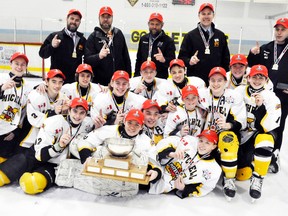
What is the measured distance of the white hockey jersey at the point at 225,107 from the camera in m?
2.60

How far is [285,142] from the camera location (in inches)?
156

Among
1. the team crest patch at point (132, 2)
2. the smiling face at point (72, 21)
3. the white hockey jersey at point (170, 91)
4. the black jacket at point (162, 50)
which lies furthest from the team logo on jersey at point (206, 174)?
the team crest patch at point (132, 2)

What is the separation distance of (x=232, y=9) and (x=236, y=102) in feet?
29.1

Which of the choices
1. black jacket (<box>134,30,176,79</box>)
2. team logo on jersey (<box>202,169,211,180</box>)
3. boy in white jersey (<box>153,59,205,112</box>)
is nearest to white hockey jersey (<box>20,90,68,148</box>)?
boy in white jersey (<box>153,59,205,112</box>)

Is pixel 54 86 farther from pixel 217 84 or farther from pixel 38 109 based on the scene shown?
pixel 217 84

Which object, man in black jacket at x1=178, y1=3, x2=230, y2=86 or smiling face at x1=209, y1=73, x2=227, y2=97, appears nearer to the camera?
smiling face at x1=209, y1=73, x2=227, y2=97

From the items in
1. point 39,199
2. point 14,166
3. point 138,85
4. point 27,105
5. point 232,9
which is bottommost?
point 39,199

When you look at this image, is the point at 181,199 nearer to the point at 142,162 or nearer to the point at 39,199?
the point at 142,162

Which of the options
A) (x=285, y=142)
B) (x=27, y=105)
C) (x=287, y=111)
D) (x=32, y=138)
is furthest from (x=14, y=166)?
(x=285, y=142)

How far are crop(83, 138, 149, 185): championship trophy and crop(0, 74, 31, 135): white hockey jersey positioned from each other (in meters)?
1.12

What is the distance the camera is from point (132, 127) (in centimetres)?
230

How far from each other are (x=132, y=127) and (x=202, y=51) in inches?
58.4

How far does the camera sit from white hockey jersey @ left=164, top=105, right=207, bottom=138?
265 cm

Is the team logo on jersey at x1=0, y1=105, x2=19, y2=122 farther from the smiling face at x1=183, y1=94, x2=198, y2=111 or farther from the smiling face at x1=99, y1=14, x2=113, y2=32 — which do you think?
the smiling face at x1=183, y1=94, x2=198, y2=111
